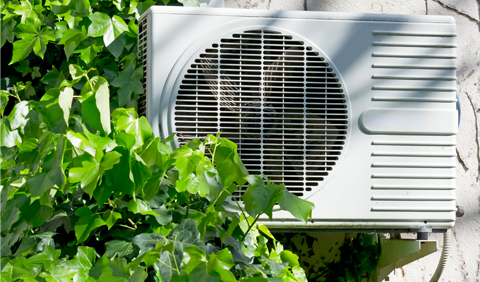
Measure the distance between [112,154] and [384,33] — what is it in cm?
78

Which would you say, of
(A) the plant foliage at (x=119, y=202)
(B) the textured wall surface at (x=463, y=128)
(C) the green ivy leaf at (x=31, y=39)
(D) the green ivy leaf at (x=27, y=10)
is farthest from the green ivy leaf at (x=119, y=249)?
(B) the textured wall surface at (x=463, y=128)

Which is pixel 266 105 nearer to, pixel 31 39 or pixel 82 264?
pixel 82 264

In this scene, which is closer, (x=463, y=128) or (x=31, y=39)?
(x=31, y=39)

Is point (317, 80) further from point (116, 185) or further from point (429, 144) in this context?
point (116, 185)

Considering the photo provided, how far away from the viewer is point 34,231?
3.22 ft

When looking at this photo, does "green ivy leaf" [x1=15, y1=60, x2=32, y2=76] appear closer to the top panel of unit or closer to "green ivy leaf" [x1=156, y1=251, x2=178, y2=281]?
the top panel of unit

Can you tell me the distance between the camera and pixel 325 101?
114cm

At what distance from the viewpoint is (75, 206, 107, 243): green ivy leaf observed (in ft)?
2.70

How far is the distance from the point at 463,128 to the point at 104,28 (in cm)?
126

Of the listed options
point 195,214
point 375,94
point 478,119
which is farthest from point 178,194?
point 478,119

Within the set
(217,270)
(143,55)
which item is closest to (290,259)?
(217,270)

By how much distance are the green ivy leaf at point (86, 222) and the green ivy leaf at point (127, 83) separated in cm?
41

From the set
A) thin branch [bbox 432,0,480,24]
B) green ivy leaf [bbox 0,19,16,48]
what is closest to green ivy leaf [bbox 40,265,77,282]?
green ivy leaf [bbox 0,19,16,48]

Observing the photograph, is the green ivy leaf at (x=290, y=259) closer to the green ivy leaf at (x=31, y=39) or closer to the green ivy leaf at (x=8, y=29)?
the green ivy leaf at (x=31, y=39)
